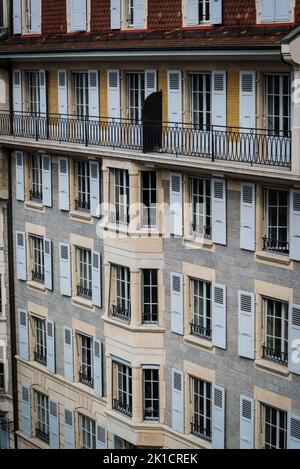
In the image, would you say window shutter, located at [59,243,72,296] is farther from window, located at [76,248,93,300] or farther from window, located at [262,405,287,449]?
window, located at [262,405,287,449]

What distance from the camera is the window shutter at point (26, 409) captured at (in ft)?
146

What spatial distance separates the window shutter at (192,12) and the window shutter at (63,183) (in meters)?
7.59

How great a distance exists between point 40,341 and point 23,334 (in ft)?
2.87

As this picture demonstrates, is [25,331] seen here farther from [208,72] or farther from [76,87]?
[208,72]

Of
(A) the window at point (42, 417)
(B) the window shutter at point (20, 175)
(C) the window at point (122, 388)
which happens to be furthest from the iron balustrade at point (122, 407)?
(B) the window shutter at point (20, 175)

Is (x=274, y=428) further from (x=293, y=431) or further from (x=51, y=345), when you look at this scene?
(x=51, y=345)

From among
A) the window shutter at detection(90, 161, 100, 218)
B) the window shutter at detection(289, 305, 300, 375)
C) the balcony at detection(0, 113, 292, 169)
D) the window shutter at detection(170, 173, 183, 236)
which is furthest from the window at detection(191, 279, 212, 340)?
the window shutter at detection(90, 161, 100, 218)

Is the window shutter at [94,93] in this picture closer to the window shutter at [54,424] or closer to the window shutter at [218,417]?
the window shutter at [218,417]

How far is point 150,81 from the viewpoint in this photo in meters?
35.7

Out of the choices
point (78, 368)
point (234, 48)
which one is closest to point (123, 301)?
point (78, 368)

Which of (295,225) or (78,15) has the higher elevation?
(78,15)

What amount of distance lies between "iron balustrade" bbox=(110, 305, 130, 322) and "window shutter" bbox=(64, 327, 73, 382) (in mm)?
3363

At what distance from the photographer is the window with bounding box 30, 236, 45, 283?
4262 cm

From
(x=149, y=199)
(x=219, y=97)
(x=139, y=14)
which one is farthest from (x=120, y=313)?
(x=139, y=14)
